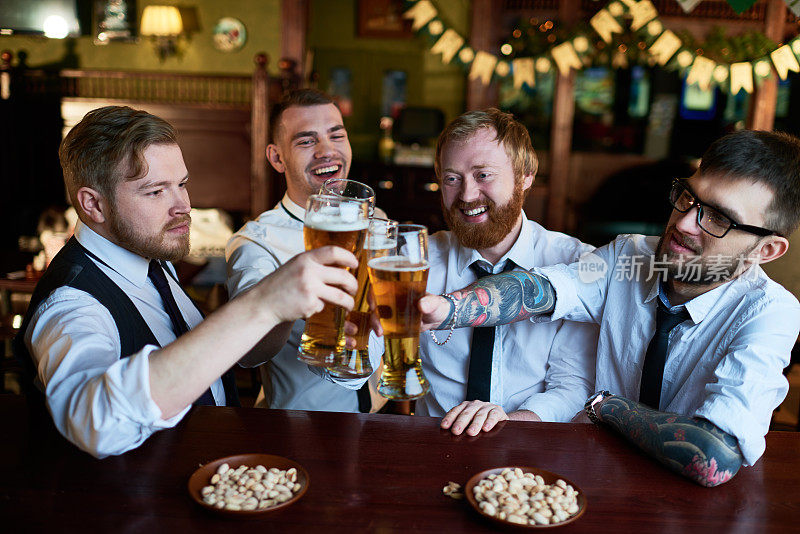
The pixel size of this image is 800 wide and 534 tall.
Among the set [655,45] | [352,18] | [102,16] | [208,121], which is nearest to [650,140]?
[655,45]

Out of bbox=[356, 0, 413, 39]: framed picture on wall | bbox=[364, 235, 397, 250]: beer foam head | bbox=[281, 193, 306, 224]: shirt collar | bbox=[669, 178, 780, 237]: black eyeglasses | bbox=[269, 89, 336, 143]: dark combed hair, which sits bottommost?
bbox=[281, 193, 306, 224]: shirt collar

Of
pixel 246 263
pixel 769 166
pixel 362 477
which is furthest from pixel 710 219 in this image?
pixel 246 263

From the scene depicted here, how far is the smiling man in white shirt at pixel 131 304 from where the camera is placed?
46.2 inches

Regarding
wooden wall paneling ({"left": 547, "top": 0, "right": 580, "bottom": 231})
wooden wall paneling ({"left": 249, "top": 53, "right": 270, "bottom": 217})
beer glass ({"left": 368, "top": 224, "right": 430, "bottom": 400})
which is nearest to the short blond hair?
beer glass ({"left": 368, "top": 224, "right": 430, "bottom": 400})

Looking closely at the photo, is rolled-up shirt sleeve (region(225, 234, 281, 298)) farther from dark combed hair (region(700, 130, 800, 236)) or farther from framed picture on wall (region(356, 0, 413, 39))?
framed picture on wall (region(356, 0, 413, 39))

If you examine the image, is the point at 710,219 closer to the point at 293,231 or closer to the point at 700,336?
the point at 700,336

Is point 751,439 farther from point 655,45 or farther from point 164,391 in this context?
point 655,45

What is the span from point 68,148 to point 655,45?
464cm

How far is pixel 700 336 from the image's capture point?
64.8 inches

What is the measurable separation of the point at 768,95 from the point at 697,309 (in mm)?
5935

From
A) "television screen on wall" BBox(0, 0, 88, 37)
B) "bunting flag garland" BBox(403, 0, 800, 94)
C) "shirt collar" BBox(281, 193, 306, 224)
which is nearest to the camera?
"shirt collar" BBox(281, 193, 306, 224)

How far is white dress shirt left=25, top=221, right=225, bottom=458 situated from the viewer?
1164 mm

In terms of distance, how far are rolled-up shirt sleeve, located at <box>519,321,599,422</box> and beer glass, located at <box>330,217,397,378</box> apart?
67cm

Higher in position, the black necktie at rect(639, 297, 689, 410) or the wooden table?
the black necktie at rect(639, 297, 689, 410)
